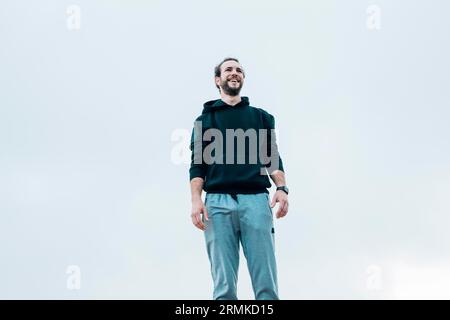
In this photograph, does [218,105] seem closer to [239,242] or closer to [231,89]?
[231,89]

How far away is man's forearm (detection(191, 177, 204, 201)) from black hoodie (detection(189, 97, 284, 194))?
0.05 m

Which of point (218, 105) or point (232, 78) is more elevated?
point (232, 78)

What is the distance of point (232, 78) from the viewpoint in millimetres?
7852

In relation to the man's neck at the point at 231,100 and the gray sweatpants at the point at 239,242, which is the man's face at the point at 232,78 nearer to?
the man's neck at the point at 231,100

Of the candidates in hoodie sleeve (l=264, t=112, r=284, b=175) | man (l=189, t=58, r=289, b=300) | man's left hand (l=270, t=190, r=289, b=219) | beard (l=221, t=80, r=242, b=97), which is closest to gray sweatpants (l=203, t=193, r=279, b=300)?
man (l=189, t=58, r=289, b=300)

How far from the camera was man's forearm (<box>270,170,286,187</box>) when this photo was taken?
24.9 ft

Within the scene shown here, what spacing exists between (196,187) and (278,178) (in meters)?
0.95

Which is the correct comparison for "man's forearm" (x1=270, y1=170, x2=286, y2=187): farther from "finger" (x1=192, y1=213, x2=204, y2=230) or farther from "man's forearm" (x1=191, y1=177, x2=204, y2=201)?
"finger" (x1=192, y1=213, x2=204, y2=230)

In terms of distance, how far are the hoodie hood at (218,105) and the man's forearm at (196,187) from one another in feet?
2.88

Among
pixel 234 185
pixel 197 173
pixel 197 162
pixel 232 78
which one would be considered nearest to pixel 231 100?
pixel 232 78
